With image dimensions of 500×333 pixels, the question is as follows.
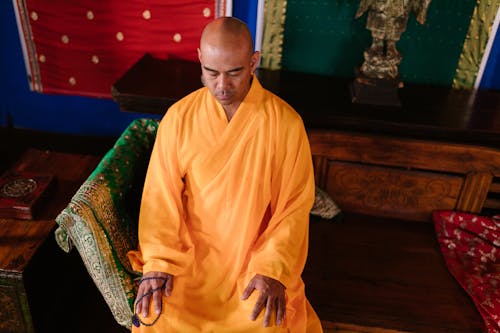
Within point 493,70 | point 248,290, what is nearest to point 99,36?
point 248,290

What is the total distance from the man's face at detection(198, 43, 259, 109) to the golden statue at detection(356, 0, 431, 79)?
2.80 ft

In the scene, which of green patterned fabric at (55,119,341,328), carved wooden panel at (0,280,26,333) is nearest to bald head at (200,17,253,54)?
green patterned fabric at (55,119,341,328)

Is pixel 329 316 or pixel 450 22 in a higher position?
pixel 450 22

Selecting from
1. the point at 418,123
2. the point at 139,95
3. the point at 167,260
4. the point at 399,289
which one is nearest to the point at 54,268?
the point at 167,260

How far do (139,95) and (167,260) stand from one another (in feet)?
3.01

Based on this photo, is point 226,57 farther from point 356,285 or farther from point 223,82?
point 356,285

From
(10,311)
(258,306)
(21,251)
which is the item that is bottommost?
(10,311)

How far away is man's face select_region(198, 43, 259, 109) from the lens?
162 centimetres

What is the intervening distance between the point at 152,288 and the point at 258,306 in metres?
0.39

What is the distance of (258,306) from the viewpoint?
67.4 inches

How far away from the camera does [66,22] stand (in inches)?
110

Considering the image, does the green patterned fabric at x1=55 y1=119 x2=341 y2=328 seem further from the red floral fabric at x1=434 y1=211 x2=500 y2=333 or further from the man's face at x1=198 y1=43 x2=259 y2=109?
the red floral fabric at x1=434 y1=211 x2=500 y2=333

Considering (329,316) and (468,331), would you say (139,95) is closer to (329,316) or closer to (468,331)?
(329,316)

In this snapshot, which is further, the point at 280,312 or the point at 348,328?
the point at 348,328
